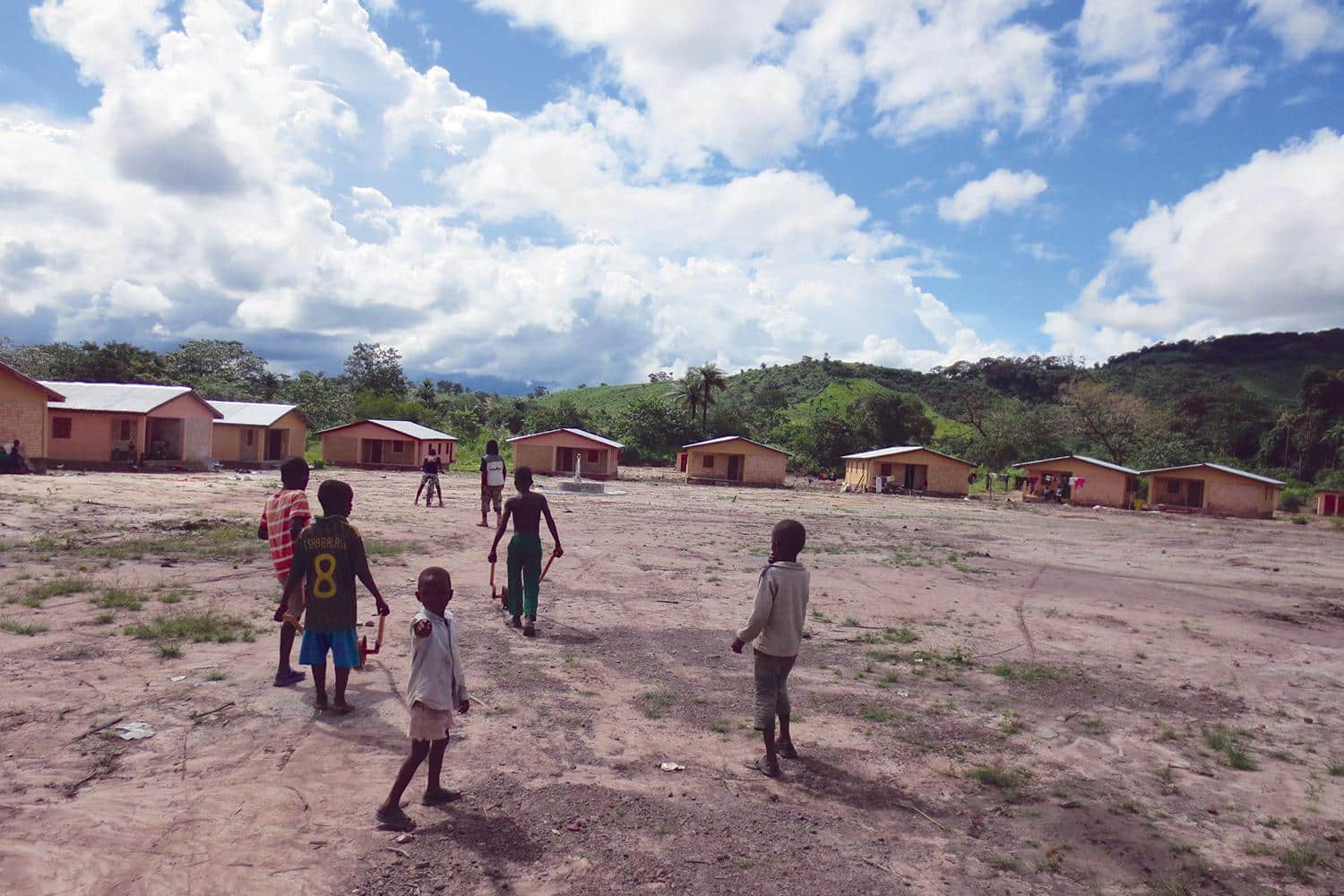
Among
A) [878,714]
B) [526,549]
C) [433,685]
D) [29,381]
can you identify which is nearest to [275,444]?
[29,381]

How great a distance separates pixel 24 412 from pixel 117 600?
25.9m

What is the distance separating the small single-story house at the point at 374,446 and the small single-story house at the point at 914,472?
2512cm

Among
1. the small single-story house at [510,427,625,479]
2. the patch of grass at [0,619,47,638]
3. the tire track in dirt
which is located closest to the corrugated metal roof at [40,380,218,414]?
the small single-story house at [510,427,625,479]

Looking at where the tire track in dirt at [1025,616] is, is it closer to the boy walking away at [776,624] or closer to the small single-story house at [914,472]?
the boy walking away at [776,624]

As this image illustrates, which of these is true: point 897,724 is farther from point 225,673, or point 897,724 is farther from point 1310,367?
point 1310,367

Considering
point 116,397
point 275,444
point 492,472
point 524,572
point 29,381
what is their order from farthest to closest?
point 275,444 < point 116,397 < point 29,381 < point 492,472 < point 524,572

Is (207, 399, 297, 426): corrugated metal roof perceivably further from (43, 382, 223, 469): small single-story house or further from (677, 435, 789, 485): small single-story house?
(677, 435, 789, 485): small single-story house

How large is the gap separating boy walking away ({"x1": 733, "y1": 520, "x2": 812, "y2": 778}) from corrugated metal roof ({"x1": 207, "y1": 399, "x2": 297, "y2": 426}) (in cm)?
4030

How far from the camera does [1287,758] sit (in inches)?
229

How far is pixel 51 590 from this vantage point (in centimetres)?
840

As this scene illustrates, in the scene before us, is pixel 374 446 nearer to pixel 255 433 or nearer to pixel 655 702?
pixel 255 433

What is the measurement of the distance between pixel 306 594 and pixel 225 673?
4.69ft

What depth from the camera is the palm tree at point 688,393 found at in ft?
209

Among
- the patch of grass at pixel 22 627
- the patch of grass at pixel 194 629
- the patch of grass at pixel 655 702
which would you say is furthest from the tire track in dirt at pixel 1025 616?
the patch of grass at pixel 22 627
